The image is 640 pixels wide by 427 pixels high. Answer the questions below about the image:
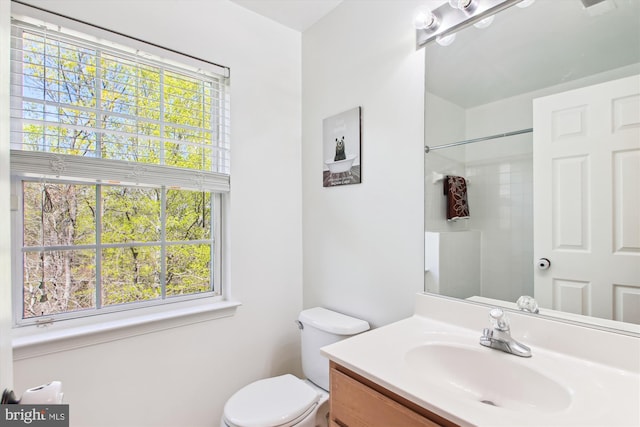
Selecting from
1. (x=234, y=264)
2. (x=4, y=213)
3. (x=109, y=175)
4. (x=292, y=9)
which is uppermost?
(x=292, y=9)

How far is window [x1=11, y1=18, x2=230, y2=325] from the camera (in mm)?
1229

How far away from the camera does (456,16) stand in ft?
4.00

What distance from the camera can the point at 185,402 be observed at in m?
1.53

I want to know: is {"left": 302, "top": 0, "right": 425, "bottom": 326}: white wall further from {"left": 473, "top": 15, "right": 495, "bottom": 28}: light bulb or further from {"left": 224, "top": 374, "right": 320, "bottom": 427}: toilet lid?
{"left": 224, "top": 374, "right": 320, "bottom": 427}: toilet lid

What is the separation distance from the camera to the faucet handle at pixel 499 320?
971mm

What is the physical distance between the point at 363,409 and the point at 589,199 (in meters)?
0.92

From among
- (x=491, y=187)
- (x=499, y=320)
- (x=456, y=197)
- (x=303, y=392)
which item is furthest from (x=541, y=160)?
(x=303, y=392)

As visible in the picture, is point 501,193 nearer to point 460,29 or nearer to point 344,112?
point 460,29

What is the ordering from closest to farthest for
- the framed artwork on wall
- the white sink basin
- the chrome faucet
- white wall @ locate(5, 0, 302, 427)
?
1. the white sink basin
2. the chrome faucet
3. white wall @ locate(5, 0, 302, 427)
4. the framed artwork on wall

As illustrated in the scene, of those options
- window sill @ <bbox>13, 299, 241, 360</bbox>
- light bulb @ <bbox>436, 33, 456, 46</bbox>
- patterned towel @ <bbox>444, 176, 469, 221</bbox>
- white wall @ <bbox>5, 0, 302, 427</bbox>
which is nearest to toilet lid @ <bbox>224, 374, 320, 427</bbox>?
white wall @ <bbox>5, 0, 302, 427</bbox>

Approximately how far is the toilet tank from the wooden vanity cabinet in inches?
19.6

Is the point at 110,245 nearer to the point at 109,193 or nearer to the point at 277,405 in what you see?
the point at 109,193

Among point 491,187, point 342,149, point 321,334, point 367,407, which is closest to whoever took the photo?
point 367,407

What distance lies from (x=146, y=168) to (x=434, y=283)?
4.62ft
